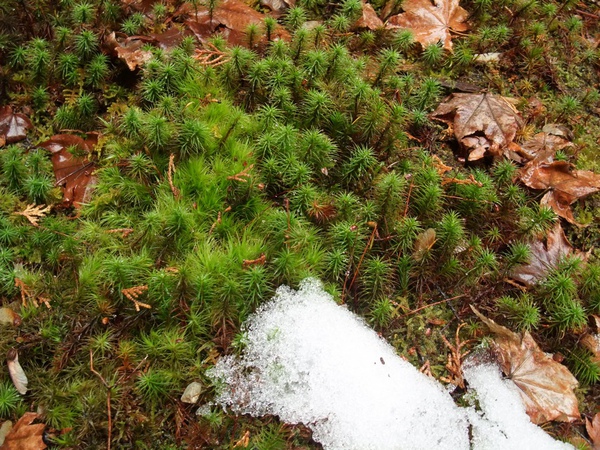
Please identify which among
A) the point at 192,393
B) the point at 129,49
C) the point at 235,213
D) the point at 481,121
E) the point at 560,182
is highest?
the point at 129,49

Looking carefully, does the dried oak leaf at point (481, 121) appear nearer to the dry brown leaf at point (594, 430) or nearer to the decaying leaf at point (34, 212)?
the dry brown leaf at point (594, 430)

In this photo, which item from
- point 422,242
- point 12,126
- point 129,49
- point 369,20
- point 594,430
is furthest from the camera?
point 369,20

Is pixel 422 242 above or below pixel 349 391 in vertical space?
above

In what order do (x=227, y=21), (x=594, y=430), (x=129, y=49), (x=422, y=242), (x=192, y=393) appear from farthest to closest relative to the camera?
(x=227, y=21), (x=129, y=49), (x=422, y=242), (x=594, y=430), (x=192, y=393)

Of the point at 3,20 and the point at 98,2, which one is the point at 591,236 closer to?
the point at 98,2

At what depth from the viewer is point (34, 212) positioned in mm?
3291

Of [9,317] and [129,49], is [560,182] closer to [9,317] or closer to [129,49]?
[129,49]

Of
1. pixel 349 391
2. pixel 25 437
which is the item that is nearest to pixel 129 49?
pixel 25 437

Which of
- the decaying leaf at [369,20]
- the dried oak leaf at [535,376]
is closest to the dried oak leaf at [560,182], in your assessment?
the dried oak leaf at [535,376]

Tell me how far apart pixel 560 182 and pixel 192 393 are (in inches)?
118

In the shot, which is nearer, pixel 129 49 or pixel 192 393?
pixel 192 393

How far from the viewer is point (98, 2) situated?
3.98m

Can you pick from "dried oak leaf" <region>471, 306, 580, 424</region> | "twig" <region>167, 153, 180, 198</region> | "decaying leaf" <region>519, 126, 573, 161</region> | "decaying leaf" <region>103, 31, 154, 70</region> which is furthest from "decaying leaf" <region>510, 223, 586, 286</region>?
"decaying leaf" <region>103, 31, 154, 70</region>

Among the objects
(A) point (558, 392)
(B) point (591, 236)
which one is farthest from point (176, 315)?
(B) point (591, 236)
